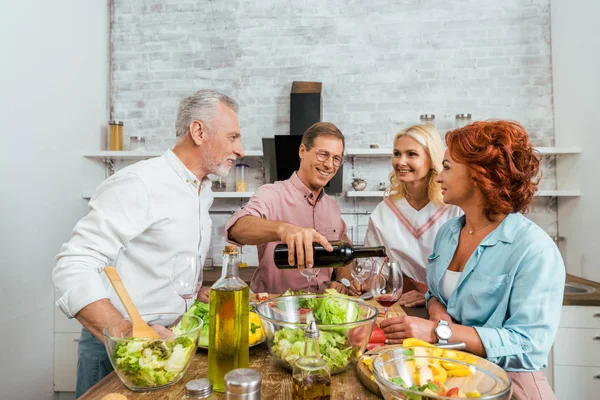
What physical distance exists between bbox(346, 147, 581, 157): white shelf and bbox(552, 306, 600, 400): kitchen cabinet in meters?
1.20

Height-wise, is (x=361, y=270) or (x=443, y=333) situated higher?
(x=361, y=270)

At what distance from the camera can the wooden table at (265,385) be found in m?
0.85

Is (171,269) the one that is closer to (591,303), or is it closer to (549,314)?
(549,314)

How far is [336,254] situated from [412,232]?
1.06 m

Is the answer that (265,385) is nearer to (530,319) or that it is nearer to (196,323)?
(196,323)

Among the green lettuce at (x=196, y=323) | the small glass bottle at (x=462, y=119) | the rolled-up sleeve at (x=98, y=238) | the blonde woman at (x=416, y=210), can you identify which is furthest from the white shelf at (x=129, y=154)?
the green lettuce at (x=196, y=323)

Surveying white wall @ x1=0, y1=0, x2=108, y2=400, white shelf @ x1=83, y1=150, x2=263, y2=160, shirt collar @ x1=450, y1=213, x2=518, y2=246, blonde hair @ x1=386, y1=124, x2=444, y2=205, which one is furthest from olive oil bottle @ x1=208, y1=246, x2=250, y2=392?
white shelf @ x1=83, y1=150, x2=263, y2=160

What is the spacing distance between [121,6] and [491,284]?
386cm

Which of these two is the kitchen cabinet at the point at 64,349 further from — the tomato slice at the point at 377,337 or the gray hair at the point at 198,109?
the tomato slice at the point at 377,337

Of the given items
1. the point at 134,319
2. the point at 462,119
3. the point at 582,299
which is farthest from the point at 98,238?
the point at 462,119

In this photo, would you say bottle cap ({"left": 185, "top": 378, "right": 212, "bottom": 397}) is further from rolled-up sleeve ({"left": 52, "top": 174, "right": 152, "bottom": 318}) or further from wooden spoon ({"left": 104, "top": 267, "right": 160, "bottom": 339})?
rolled-up sleeve ({"left": 52, "top": 174, "right": 152, "bottom": 318})

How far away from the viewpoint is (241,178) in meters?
3.38

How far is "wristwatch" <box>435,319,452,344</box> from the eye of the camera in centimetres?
113

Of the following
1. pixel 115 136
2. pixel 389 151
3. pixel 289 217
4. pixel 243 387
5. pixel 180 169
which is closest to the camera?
pixel 243 387
